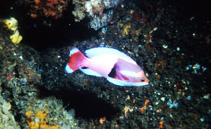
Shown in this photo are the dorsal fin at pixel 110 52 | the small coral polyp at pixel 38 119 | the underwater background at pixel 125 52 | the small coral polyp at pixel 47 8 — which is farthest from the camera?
the small coral polyp at pixel 38 119

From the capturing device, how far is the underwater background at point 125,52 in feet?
9.83

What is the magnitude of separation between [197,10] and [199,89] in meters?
1.63

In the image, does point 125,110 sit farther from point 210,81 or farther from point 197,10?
point 197,10

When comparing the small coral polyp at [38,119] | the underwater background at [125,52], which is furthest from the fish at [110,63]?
the small coral polyp at [38,119]

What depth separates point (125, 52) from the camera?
10.4 ft

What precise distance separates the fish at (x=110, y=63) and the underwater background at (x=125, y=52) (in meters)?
0.94

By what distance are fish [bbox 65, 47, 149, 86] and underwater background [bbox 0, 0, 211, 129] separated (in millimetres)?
945

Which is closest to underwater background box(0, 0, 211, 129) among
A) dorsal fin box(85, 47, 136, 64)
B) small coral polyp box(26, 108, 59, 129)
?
small coral polyp box(26, 108, 59, 129)

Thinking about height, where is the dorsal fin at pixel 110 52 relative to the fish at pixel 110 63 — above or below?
above

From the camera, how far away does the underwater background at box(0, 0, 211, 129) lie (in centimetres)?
300

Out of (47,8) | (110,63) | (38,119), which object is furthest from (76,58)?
(38,119)

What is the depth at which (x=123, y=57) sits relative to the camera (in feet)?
7.14

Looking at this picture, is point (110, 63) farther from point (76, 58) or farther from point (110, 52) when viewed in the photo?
point (76, 58)

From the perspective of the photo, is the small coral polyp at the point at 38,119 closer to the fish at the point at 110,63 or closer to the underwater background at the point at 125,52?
the underwater background at the point at 125,52
